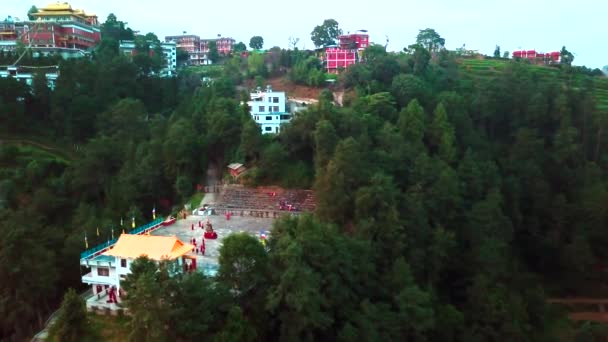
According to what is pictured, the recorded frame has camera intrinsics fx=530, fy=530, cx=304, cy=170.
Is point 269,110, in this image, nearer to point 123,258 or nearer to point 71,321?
point 123,258

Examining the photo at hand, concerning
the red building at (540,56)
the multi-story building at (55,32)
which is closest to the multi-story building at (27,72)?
the multi-story building at (55,32)

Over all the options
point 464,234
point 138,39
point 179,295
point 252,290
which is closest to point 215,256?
point 252,290

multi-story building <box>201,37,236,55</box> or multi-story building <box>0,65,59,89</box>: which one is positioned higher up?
multi-story building <box>201,37,236,55</box>

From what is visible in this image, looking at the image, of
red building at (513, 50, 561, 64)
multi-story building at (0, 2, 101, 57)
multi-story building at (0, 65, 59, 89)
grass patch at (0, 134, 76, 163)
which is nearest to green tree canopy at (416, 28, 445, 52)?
red building at (513, 50, 561, 64)

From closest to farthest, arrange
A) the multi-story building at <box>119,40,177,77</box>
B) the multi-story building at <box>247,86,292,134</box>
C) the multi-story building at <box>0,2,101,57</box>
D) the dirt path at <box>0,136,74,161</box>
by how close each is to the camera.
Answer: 1. the multi-story building at <box>247,86,292,134</box>
2. the dirt path at <box>0,136,74,161</box>
3. the multi-story building at <box>0,2,101,57</box>
4. the multi-story building at <box>119,40,177,77</box>

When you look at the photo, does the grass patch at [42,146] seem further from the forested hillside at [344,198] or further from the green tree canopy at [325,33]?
the green tree canopy at [325,33]

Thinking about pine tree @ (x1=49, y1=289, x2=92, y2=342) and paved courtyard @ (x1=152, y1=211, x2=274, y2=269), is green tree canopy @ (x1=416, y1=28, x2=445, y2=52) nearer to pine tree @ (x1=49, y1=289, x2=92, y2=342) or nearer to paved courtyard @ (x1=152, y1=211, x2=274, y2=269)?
paved courtyard @ (x1=152, y1=211, x2=274, y2=269)
